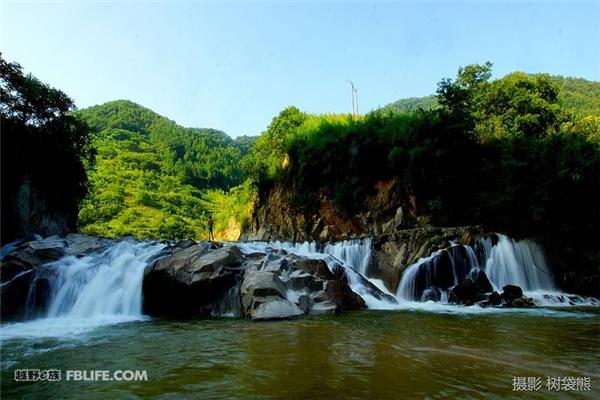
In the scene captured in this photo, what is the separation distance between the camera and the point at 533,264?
42.1 ft

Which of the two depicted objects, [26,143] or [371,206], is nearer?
[26,143]

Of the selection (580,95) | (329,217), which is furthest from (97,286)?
(580,95)

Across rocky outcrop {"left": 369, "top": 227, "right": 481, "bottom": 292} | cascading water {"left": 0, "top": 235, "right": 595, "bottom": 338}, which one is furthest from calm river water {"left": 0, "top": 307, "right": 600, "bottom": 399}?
rocky outcrop {"left": 369, "top": 227, "right": 481, "bottom": 292}

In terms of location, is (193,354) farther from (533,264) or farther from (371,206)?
(371,206)

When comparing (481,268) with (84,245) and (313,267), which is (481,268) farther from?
(84,245)

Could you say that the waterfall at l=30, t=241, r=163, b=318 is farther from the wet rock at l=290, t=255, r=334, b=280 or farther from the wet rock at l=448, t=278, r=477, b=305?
the wet rock at l=448, t=278, r=477, b=305

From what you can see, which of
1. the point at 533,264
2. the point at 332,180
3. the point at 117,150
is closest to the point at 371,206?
the point at 332,180

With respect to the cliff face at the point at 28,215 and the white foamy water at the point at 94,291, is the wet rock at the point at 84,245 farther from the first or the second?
the cliff face at the point at 28,215

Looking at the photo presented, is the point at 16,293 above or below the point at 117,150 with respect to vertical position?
below

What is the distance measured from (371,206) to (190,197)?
44.0m
